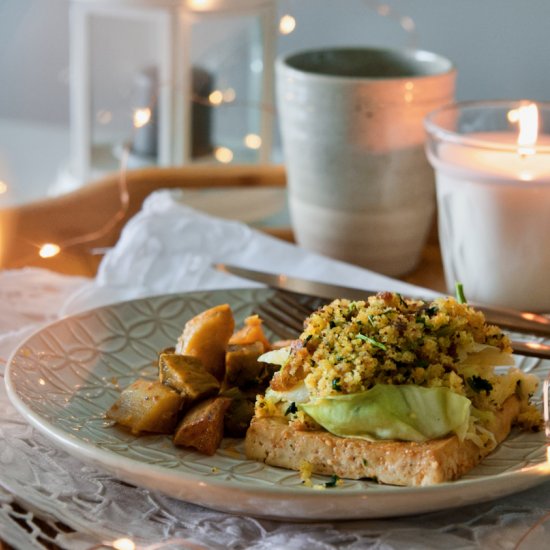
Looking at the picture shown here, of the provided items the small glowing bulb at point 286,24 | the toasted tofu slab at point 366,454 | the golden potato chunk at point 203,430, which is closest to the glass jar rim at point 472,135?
the toasted tofu slab at point 366,454

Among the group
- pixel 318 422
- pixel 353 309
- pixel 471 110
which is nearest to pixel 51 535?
pixel 318 422

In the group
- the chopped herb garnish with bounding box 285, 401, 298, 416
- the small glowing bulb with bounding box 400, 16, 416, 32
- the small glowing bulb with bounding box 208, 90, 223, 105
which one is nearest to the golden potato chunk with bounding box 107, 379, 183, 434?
the chopped herb garnish with bounding box 285, 401, 298, 416

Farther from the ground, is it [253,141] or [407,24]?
[407,24]

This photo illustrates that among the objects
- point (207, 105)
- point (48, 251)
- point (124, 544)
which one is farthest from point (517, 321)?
point (207, 105)

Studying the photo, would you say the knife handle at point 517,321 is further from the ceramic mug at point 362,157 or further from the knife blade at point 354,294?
the ceramic mug at point 362,157

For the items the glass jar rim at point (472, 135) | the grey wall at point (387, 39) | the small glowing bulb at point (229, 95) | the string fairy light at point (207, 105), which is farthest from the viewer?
the grey wall at point (387, 39)

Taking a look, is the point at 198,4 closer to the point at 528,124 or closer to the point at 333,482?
the point at 528,124

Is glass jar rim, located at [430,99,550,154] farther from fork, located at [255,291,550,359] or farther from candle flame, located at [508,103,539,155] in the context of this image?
fork, located at [255,291,550,359]
